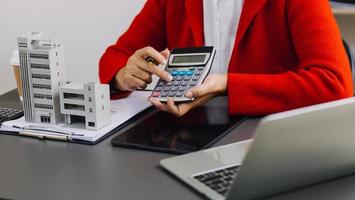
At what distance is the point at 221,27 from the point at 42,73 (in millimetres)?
494

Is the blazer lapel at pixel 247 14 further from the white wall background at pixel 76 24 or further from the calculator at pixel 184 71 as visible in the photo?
the white wall background at pixel 76 24

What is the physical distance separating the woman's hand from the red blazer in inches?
0.8

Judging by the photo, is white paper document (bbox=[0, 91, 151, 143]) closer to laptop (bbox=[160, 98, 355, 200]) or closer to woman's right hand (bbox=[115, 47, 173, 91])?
woman's right hand (bbox=[115, 47, 173, 91])

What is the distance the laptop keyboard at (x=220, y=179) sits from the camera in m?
0.74

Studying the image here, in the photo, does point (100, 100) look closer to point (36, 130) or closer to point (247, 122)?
point (36, 130)

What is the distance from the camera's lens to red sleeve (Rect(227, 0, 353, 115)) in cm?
106

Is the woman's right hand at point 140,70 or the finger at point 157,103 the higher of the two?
the woman's right hand at point 140,70

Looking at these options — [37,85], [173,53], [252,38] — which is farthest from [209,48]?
[37,85]

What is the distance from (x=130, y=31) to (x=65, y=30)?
1.05 meters

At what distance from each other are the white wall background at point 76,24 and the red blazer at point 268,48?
0.86 metres

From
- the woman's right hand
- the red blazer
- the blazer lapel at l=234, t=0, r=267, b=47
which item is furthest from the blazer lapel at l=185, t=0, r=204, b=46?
the woman's right hand

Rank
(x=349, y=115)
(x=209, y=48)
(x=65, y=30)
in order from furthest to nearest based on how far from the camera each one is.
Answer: (x=65, y=30) → (x=209, y=48) → (x=349, y=115)

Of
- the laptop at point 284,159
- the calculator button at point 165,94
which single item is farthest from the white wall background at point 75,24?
the laptop at point 284,159

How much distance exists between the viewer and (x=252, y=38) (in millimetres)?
1268
